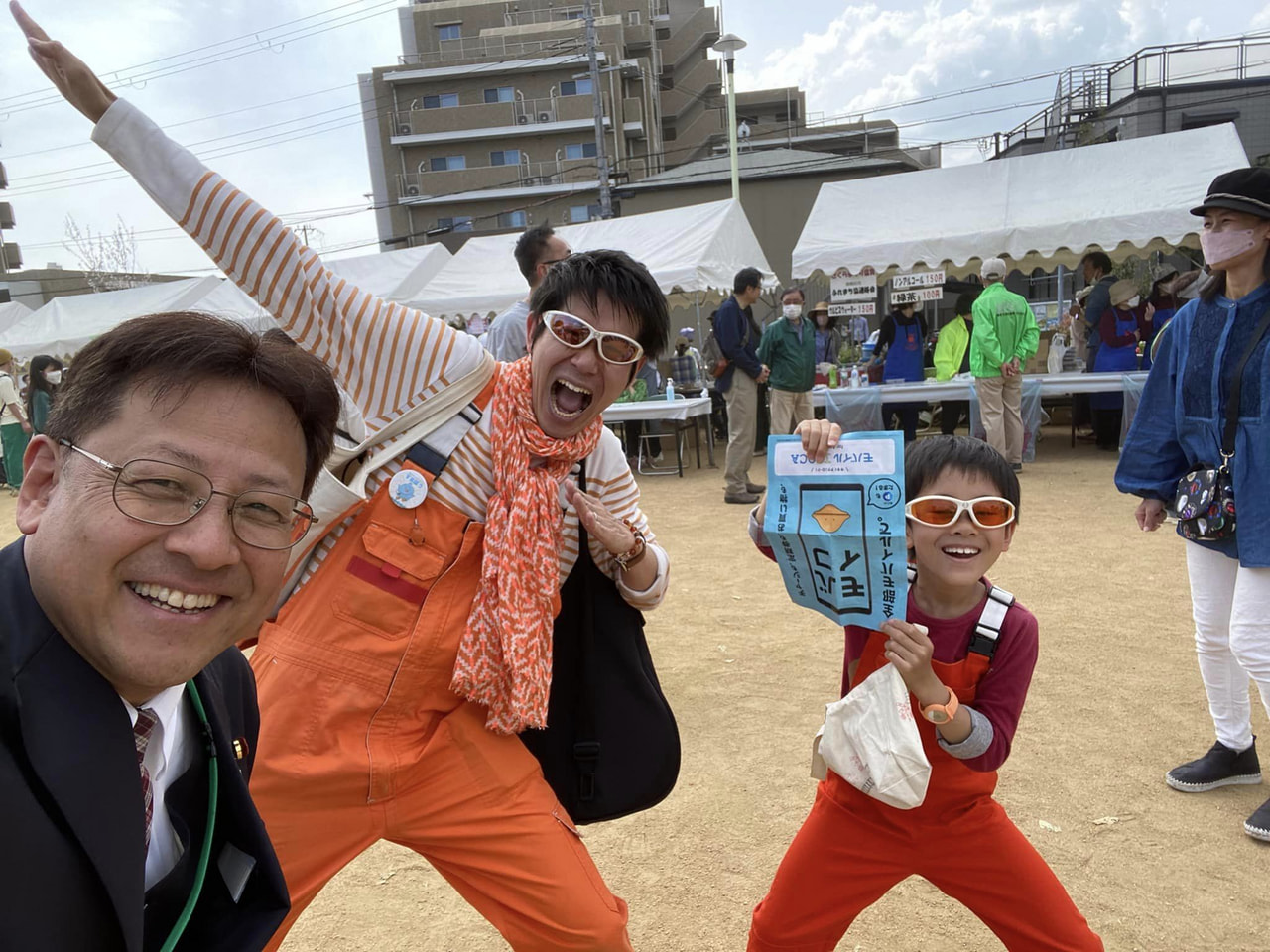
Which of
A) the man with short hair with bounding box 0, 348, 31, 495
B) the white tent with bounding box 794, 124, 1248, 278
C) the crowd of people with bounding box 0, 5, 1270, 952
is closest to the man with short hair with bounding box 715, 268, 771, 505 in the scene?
the white tent with bounding box 794, 124, 1248, 278

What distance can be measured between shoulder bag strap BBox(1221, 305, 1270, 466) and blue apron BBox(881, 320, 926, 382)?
8.11m

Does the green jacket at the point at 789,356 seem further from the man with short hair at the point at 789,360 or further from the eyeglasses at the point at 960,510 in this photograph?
the eyeglasses at the point at 960,510

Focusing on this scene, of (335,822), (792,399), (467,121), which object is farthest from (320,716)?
(467,121)

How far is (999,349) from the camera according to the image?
887 cm

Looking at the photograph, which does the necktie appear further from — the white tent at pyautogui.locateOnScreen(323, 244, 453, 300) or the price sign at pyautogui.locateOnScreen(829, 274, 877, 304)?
the white tent at pyautogui.locateOnScreen(323, 244, 453, 300)

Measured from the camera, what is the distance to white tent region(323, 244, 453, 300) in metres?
16.9

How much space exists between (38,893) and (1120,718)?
413 cm

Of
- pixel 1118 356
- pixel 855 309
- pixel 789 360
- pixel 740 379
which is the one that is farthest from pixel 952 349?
pixel 740 379

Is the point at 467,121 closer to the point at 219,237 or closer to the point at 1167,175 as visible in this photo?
the point at 1167,175

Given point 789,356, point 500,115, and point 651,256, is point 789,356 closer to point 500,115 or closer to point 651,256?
point 651,256

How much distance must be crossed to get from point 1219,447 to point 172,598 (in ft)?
10.5

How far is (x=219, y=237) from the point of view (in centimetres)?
176

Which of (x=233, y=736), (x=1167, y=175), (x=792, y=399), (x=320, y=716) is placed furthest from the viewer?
(x=1167, y=175)

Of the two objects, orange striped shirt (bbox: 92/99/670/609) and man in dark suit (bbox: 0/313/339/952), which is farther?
orange striped shirt (bbox: 92/99/670/609)
